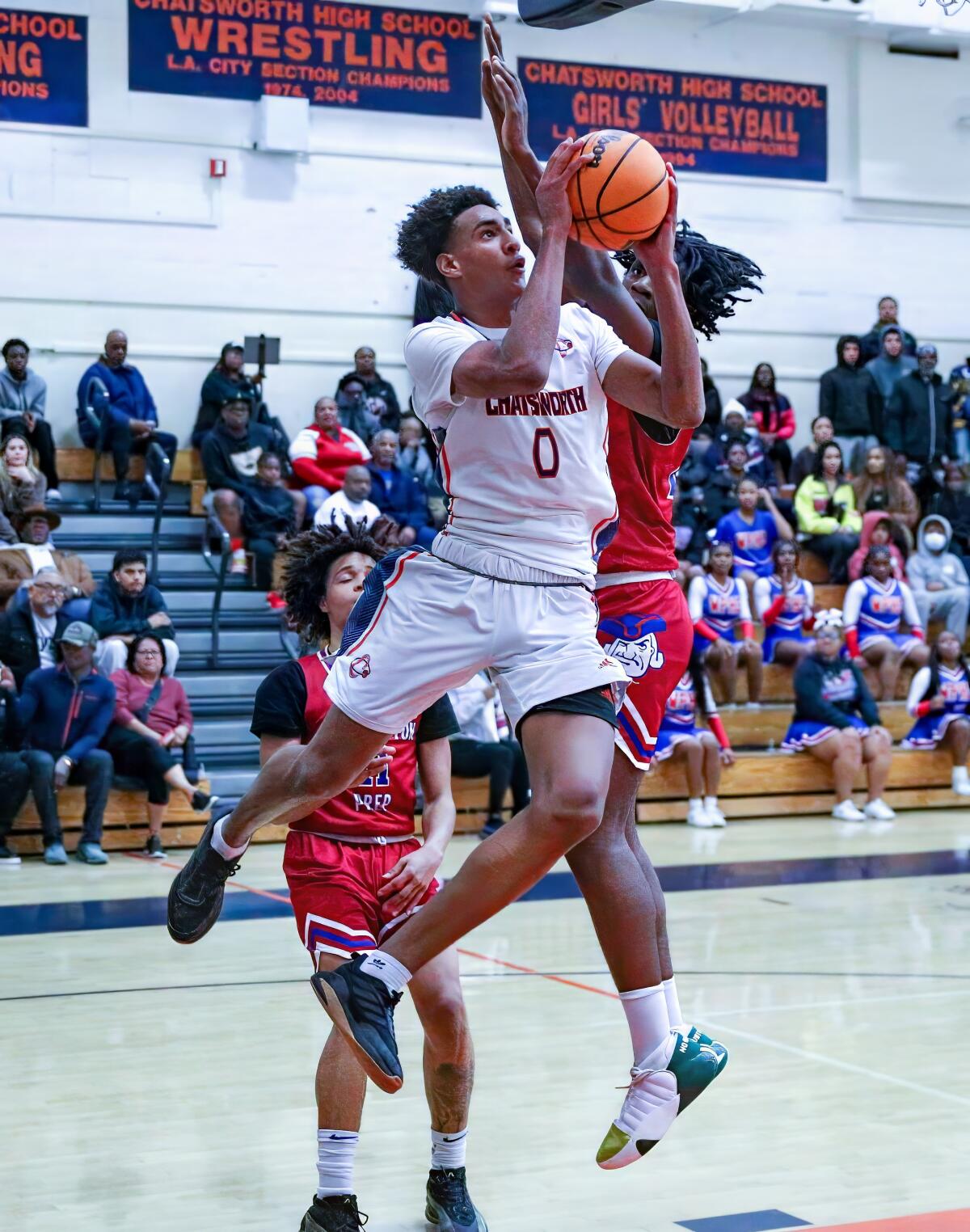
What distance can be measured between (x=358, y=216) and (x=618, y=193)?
41.1 ft

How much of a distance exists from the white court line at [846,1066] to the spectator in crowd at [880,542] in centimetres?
793

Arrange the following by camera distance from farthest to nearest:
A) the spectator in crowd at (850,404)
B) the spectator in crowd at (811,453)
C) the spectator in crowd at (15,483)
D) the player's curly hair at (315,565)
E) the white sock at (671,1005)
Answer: the spectator in crowd at (850,404) → the spectator in crowd at (811,453) → the spectator in crowd at (15,483) → the player's curly hair at (315,565) → the white sock at (671,1005)

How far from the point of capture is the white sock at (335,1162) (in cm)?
371

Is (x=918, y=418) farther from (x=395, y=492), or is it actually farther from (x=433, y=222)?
(x=433, y=222)

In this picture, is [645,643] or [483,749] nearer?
[645,643]

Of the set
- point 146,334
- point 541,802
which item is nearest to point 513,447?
point 541,802

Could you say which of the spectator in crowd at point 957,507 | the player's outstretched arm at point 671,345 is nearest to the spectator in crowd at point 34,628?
the player's outstretched arm at point 671,345

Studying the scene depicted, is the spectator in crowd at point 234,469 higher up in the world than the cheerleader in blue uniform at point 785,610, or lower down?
higher up

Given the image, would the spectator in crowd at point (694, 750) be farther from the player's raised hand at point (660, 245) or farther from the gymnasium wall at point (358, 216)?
the player's raised hand at point (660, 245)

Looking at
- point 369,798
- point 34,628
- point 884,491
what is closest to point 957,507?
point 884,491

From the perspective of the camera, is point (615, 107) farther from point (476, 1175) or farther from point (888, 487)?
point (476, 1175)

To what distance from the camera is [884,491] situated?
1490cm

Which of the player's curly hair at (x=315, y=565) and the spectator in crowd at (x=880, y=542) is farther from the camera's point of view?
the spectator in crowd at (x=880, y=542)

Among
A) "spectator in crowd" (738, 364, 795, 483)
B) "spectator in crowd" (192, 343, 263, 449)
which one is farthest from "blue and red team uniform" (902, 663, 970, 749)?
"spectator in crowd" (192, 343, 263, 449)
